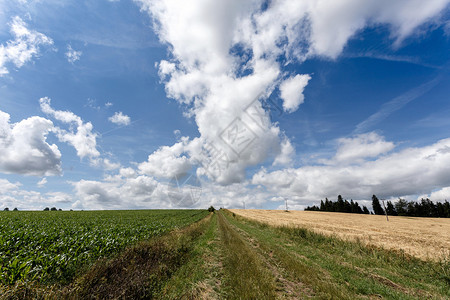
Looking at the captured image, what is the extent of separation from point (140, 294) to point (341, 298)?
6.16 metres

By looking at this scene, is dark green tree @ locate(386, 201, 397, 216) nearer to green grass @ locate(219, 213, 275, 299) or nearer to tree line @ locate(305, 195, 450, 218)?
tree line @ locate(305, 195, 450, 218)

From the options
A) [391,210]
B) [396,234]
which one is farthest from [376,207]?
[396,234]

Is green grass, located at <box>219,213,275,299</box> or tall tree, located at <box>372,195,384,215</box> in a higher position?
tall tree, located at <box>372,195,384,215</box>

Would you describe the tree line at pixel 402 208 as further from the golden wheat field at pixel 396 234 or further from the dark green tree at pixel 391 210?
the golden wheat field at pixel 396 234

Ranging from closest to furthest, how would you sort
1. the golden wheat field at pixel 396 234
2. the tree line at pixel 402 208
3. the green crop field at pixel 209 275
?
the green crop field at pixel 209 275 < the golden wheat field at pixel 396 234 < the tree line at pixel 402 208

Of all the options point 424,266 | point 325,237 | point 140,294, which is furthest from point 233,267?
point 325,237

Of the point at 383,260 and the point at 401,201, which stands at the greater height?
the point at 401,201

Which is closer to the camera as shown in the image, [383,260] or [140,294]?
[140,294]

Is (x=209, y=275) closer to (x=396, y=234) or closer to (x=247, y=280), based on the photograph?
(x=247, y=280)

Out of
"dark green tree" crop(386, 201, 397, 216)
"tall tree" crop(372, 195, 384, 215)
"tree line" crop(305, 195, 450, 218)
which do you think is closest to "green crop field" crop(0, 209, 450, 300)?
"tree line" crop(305, 195, 450, 218)

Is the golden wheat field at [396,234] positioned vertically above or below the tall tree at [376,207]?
below

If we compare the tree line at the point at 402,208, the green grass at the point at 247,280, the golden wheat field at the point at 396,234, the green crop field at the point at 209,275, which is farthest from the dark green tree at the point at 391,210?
the green grass at the point at 247,280

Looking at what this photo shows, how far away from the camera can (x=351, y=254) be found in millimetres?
11133

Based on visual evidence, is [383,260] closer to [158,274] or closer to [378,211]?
[158,274]
